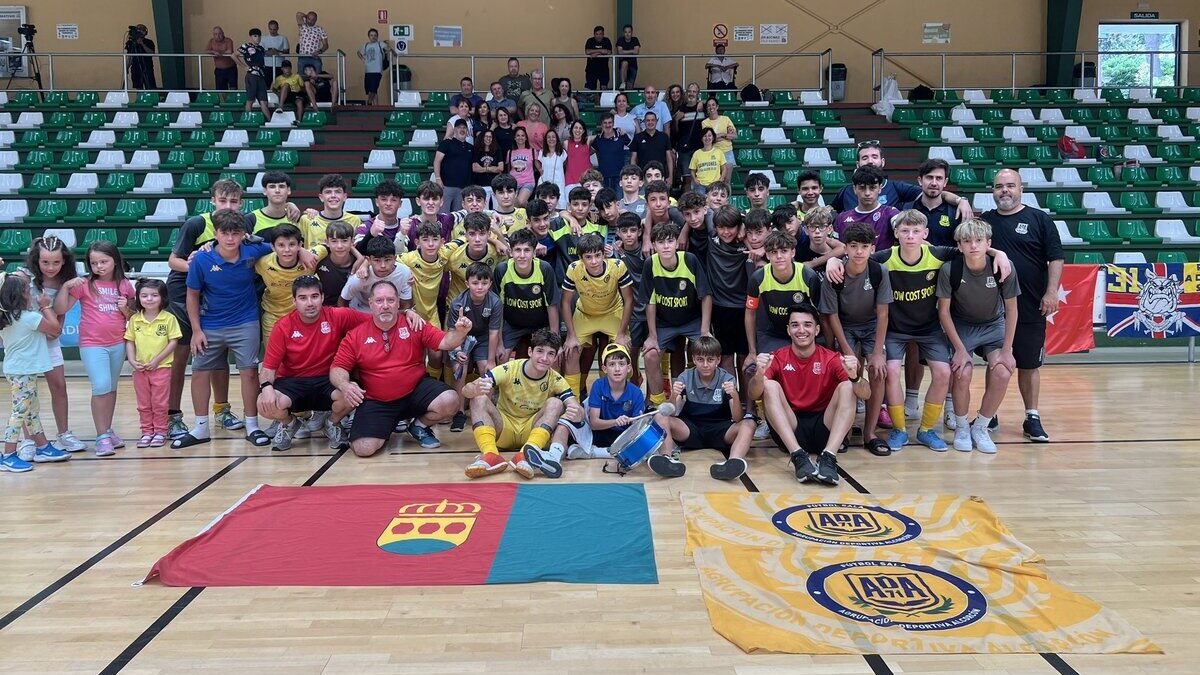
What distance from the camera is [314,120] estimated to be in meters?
14.8

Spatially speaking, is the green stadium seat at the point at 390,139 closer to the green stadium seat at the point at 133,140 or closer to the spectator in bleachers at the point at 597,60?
the spectator in bleachers at the point at 597,60

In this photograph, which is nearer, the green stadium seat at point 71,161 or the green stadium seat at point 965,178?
the green stadium seat at point 965,178

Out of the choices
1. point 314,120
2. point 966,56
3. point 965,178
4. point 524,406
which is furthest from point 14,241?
point 966,56

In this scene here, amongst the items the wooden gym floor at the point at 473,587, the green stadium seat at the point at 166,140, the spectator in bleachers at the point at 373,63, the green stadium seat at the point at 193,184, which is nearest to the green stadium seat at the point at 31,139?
the green stadium seat at the point at 166,140

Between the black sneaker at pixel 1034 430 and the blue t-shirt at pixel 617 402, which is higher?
the blue t-shirt at pixel 617 402

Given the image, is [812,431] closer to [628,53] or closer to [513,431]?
[513,431]

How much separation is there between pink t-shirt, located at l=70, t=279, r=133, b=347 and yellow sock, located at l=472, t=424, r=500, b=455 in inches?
103

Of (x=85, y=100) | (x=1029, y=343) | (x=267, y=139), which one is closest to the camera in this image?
(x=1029, y=343)

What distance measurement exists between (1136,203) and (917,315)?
9.24 m

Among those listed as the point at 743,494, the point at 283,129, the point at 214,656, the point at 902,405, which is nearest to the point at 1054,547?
the point at 743,494

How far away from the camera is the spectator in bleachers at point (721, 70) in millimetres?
15500

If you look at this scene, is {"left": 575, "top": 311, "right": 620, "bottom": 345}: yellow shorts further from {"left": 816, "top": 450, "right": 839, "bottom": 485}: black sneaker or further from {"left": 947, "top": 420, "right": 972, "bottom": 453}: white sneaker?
{"left": 947, "top": 420, "right": 972, "bottom": 453}: white sneaker

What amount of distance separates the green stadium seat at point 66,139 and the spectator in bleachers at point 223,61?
234 cm

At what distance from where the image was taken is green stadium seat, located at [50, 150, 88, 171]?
13797mm
